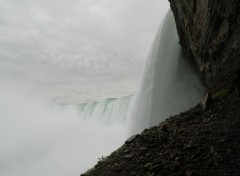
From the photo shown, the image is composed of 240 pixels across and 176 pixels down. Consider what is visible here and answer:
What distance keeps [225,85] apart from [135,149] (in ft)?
15.3

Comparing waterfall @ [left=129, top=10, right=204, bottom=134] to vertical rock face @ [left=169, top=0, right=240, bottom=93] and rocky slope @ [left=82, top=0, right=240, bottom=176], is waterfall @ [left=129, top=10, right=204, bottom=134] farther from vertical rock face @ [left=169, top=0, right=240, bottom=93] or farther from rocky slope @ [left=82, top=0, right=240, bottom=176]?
rocky slope @ [left=82, top=0, right=240, bottom=176]

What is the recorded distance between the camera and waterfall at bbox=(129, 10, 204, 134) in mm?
25312

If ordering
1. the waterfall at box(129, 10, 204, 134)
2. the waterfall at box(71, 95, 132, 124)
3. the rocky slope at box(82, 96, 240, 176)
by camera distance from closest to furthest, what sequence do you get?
the rocky slope at box(82, 96, 240, 176), the waterfall at box(129, 10, 204, 134), the waterfall at box(71, 95, 132, 124)

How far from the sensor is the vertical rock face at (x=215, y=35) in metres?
14.4

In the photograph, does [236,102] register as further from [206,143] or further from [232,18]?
[232,18]

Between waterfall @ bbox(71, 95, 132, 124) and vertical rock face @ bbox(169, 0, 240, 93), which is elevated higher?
waterfall @ bbox(71, 95, 132, 124)

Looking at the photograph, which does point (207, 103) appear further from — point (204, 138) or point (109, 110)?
point (109, 110)

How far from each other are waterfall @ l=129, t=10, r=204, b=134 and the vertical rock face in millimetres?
4339

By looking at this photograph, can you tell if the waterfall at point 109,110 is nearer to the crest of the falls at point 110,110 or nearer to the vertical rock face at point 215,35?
the crest of the falls at point 110,110

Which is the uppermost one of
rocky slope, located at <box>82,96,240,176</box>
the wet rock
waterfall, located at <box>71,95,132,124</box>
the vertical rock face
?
waterfall, located at <box>71,95,132,124</box>

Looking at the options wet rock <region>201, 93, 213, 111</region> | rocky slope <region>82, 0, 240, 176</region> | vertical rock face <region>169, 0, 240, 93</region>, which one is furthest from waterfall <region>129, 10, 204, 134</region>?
wet rock <region>201, 93, 213, 111</region>

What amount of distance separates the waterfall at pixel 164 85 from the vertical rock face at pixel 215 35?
4339 millimetres

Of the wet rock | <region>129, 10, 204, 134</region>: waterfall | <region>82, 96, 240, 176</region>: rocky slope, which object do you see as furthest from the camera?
<region>129, 10, 204, 134</region>: waterfall

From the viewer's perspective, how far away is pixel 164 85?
2686 cm
